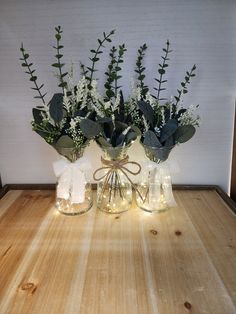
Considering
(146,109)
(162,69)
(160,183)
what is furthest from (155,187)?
(162,69)

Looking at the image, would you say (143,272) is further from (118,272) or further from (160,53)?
(160,53)

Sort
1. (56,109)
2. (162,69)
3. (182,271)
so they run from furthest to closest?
(162,69), (56,109), (182,271)

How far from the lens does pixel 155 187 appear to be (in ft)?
2.64

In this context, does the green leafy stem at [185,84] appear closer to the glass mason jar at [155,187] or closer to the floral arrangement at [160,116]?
the floral arrangement at [160,116]

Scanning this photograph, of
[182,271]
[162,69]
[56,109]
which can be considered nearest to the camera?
[182,271]

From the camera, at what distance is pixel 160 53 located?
0.82 meters

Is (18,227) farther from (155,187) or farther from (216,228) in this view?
(216,228)

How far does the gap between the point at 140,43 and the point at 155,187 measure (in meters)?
0.46

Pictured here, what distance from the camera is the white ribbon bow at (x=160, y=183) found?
2.55ft

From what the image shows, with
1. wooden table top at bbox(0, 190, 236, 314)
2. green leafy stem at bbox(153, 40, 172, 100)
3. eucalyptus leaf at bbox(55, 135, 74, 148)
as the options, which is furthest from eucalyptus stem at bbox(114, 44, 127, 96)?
wooden table top at bbox(0, 190, 236, 314)

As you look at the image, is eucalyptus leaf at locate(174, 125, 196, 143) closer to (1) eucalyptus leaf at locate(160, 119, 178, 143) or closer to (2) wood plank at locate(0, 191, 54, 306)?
(1) eucalyptus leaf at locate(160, 119, 178, 143)

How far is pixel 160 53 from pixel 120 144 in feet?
1.09

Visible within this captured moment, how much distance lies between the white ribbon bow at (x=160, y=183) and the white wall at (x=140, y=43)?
5.0 inches

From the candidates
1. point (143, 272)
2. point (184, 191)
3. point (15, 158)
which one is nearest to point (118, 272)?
point (143, 272)
